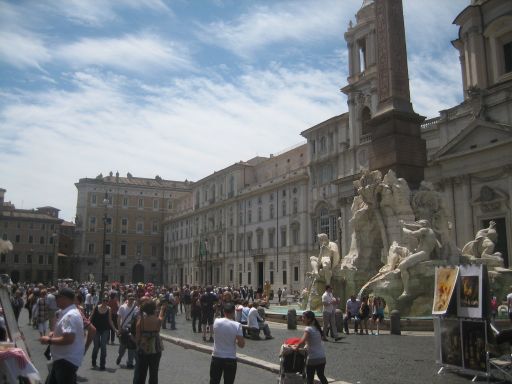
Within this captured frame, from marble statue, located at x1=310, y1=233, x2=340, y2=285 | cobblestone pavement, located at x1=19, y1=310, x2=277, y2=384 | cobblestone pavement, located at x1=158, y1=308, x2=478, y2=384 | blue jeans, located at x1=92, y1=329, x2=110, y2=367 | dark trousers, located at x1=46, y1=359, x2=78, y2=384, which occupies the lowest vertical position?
cobblestone pavement, located at x1=19, y1=310, x2=277, y2=384

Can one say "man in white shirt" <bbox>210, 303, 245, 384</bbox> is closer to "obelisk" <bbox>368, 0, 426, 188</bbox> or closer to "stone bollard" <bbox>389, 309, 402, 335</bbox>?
"stone bollard" <bbox>389, 309, 402, 335</bbox>

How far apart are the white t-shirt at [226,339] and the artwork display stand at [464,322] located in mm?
3826

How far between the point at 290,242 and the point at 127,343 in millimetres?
40802

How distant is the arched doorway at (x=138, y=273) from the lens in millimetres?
77438

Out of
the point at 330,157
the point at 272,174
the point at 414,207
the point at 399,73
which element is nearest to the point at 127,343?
the point at 414,207

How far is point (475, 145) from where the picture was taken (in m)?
30.6

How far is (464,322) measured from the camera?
7.68 meters

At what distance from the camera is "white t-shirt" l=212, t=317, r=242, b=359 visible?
5570 millimetres

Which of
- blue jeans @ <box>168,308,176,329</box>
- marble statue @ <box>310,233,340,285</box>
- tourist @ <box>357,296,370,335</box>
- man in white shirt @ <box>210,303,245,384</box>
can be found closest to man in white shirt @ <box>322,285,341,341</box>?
tourist @ <box>357,296,370,335</box>

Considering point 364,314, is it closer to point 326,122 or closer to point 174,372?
point 174,372

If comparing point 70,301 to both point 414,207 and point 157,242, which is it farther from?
point 157,242

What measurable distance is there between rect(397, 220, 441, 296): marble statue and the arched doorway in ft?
223

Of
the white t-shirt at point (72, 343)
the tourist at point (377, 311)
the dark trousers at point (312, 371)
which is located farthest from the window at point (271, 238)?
the white t-shirt at point (72, 343)

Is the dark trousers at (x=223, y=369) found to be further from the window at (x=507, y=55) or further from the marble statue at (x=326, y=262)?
the window at (x=507, y=55)
